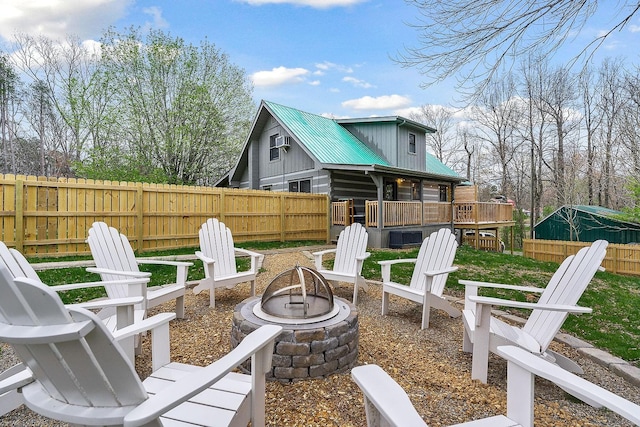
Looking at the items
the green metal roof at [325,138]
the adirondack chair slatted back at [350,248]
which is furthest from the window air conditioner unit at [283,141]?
the adirondack chair slatted back at [350,248]

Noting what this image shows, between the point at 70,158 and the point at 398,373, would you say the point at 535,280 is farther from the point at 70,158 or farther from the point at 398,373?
the point at 70,158

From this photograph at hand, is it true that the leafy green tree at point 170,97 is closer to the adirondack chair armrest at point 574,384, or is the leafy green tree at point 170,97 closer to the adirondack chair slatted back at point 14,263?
the adirondack chair slatted back at point 14,263

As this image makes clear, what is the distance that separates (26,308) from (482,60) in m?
3.58

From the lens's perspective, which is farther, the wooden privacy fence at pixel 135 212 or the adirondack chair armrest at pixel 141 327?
the wooden privacy fence at pixel 135 212

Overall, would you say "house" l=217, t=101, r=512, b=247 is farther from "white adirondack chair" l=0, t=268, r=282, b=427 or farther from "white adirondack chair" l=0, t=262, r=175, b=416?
"white adirondack chair" l=0, t=268, r=282, b=427

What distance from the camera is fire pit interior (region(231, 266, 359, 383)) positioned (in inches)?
99.9

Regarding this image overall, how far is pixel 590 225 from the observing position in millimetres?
16500

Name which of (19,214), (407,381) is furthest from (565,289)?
(19,214)

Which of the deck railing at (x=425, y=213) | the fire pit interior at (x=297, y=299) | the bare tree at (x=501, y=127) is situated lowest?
the fire pit interior at (x=297, y=299)

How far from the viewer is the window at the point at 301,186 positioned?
13297 mm

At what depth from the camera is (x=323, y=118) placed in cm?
1501

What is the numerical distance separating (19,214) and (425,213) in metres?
11.7

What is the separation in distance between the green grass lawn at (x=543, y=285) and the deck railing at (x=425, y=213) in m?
3.09

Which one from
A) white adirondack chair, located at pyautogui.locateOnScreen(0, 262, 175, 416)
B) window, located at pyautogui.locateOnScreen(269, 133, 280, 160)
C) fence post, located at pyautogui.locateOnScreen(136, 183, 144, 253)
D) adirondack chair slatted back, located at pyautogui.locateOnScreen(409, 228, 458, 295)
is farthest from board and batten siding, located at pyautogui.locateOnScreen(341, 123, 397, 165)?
white adirondack chair, located at pyautogui.locateOnScreen(0, 262, 175, 416)
